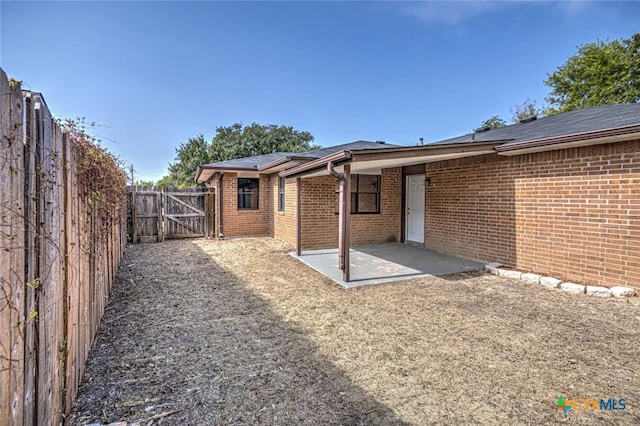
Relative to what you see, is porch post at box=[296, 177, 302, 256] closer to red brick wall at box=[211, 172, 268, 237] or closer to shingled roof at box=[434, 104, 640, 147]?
red brick wall at box=[211, 172, 268, 237]

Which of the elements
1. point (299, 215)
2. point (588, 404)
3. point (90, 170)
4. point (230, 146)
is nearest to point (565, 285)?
point (588, 404)

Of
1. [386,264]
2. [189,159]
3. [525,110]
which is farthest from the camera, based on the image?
[189,159]

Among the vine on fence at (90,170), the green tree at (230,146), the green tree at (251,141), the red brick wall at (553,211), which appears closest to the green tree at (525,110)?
the green tree at (230,146)

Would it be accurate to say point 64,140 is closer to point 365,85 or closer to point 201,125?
point 365,85

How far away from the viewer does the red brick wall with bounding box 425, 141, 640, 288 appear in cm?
490

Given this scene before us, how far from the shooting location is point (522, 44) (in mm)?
13570

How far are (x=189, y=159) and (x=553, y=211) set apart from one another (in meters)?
29.3

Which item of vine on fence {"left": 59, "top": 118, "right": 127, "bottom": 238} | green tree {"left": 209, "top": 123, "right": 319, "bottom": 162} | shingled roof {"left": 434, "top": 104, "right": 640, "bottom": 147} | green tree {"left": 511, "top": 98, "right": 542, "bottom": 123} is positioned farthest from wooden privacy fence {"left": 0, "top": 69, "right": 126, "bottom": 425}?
green tree {"left": 511, "top": 98, "right": 542, "bottom": 123}

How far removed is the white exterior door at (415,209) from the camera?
8984 millimetres

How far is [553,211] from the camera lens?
5.78 metres

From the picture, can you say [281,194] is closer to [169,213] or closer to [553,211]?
[169,213]

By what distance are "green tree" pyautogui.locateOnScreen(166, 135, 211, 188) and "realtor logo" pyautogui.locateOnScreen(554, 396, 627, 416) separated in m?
29.6

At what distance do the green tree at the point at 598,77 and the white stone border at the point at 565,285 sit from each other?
69.0 ft

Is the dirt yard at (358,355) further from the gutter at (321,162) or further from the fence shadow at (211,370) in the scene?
the gutter at (321,162)
